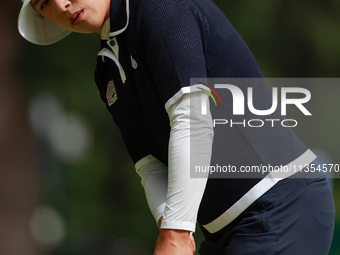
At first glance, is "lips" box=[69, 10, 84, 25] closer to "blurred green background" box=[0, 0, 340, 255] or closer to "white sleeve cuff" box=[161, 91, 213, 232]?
"white sleeve cuff" box=[161, 91, 213, 232]

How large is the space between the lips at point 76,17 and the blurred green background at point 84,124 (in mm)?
7012

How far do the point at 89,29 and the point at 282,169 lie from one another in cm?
89

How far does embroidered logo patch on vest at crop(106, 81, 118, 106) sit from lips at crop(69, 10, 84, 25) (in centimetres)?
30

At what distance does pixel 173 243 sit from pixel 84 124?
9012 mm

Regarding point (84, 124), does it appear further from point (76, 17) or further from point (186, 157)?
point (186, 157)

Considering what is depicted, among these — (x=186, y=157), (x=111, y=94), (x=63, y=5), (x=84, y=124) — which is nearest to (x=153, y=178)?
(x=111, y=94)

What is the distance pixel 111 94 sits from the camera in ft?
9.61

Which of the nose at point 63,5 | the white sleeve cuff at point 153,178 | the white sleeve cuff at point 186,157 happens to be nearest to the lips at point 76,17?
the nose at point 63,5

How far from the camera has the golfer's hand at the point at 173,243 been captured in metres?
2.36

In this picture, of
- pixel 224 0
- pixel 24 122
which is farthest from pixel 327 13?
pixel 24 122

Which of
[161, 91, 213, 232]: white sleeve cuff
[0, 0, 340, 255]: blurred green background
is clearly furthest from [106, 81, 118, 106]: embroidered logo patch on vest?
[0, 0, 340, 255]: blurred green background

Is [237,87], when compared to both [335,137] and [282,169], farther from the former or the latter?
[335,137]

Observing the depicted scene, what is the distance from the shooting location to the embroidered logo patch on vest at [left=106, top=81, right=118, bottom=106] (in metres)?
2.90

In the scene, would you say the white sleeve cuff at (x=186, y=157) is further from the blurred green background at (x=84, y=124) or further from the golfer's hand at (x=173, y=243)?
the blurred green background at (x=84, y=124)
